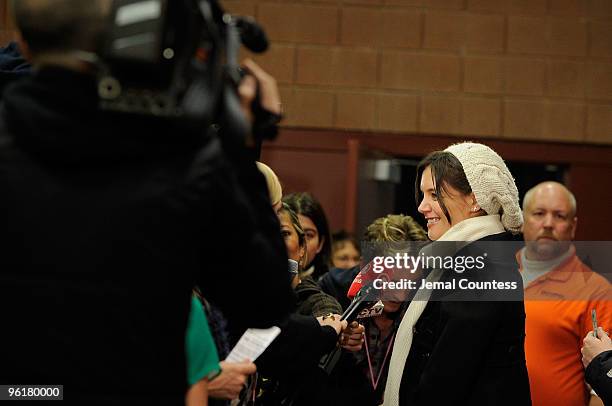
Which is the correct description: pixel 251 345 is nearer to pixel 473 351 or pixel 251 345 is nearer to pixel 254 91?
pixel 473 351

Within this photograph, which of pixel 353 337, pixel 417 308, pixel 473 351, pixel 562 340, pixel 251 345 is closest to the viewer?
pixel 251 345

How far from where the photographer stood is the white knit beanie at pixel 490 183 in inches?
93.7

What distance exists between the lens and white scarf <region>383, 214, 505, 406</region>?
234 cm

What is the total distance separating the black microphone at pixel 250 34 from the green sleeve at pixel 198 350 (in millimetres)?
500

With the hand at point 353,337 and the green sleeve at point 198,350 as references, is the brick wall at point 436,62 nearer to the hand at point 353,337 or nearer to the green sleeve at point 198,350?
the hand at point 353,337

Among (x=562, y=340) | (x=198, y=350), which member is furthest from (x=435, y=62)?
(x=198, y=350)

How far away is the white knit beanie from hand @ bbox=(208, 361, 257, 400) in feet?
2.91

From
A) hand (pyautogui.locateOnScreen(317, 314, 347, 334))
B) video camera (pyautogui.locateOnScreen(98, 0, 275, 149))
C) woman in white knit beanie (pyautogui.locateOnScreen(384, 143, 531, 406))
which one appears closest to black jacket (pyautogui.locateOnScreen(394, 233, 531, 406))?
woman in white knit beanie (pyautogui.locateOnScreen(384, 143, 531, 406))

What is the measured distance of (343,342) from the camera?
A: 2.72 m

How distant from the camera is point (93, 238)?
1.09m

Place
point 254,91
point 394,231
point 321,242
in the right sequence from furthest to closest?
point 321,242 < point 394,231 < point 254,91

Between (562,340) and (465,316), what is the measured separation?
104cm

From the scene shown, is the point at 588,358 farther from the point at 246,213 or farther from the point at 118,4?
the point at 118,4

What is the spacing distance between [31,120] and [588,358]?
6.66 ft
